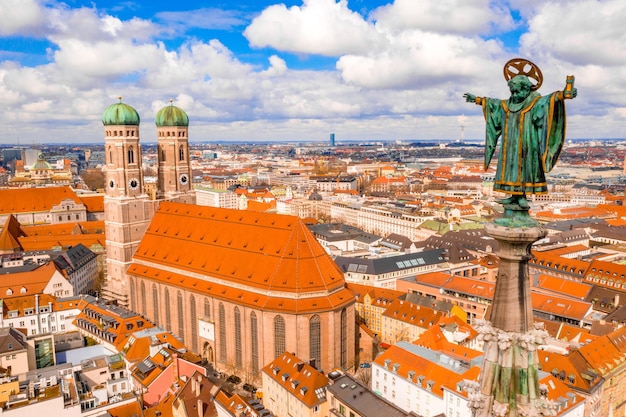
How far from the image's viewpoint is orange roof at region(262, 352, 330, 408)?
61438 millimetres

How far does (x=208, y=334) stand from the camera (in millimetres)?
81250

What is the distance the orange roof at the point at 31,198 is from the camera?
158250 mm

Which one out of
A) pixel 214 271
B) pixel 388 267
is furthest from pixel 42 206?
pixel 388 267

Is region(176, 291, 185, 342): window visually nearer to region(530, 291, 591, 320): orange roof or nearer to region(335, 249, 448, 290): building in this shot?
region(335, 249, 448, 290): building

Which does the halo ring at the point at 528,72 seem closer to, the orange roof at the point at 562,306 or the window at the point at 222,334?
the window at the point at 222,334

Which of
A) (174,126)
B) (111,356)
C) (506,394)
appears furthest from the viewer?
(174,126)

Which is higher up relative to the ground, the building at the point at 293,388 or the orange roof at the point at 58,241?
the orange roof at the point at 58,241

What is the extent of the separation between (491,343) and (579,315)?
3236 inches

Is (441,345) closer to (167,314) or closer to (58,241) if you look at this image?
(167,314)

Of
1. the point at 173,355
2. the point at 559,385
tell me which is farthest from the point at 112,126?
the point at 559,385

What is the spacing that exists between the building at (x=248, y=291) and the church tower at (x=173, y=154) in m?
14.6

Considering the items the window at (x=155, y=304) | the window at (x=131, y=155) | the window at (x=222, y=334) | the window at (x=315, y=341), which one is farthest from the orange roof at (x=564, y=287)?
the window at (x=131, y=155)

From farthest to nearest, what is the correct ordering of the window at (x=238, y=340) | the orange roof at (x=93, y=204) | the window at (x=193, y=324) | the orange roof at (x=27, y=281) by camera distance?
the orange roof at (x=93, y=204) < the orange roof at (x=27, y=281) < the window at (x=193, y=324) < the window at (x=238, y=340)

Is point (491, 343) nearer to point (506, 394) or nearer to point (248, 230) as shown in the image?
point (506, 394)
